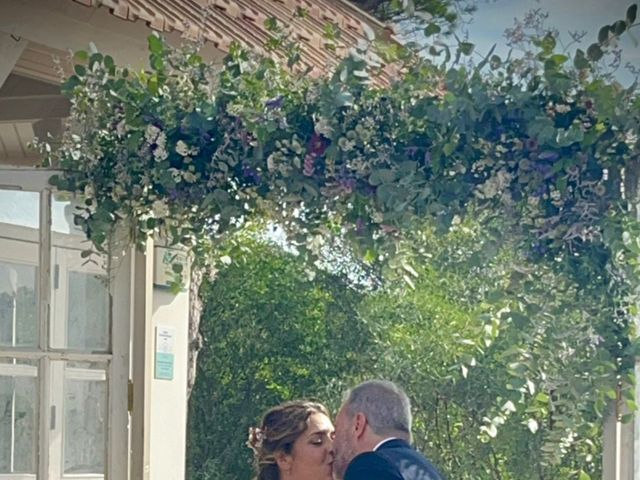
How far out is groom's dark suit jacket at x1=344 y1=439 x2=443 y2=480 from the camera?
277 centimetres

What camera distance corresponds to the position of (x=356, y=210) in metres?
2.96

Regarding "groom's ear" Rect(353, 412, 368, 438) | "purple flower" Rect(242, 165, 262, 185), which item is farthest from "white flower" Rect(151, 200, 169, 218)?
"groom's ear" Rect(353, 412, 368, 438)

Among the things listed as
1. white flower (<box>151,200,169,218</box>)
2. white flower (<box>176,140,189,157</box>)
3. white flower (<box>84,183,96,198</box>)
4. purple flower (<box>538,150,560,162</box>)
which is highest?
white flower (<box>176,140,189,157</box>)

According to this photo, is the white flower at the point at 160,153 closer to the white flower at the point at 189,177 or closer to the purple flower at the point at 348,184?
the white flower at the point at 189,177

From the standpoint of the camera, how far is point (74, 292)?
3543 millimetres

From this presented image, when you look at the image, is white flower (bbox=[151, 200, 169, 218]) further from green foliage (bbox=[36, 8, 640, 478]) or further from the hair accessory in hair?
the hair accessory in hair

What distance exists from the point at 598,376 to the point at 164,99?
1.23 m

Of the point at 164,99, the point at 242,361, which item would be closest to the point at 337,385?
the point at 242,361

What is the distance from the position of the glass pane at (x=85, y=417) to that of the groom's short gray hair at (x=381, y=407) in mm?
810

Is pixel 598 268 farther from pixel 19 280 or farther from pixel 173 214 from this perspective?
pixel 19 280

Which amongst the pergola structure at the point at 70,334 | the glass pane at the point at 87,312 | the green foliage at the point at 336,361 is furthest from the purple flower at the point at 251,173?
the green foliage at the point at 336,361

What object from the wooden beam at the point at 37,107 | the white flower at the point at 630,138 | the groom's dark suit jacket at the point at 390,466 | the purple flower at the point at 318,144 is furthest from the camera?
the wooden beam at the point at 37,107

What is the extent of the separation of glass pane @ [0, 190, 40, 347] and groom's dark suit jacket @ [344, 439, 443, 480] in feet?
3.76

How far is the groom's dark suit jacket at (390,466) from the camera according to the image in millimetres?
2773
